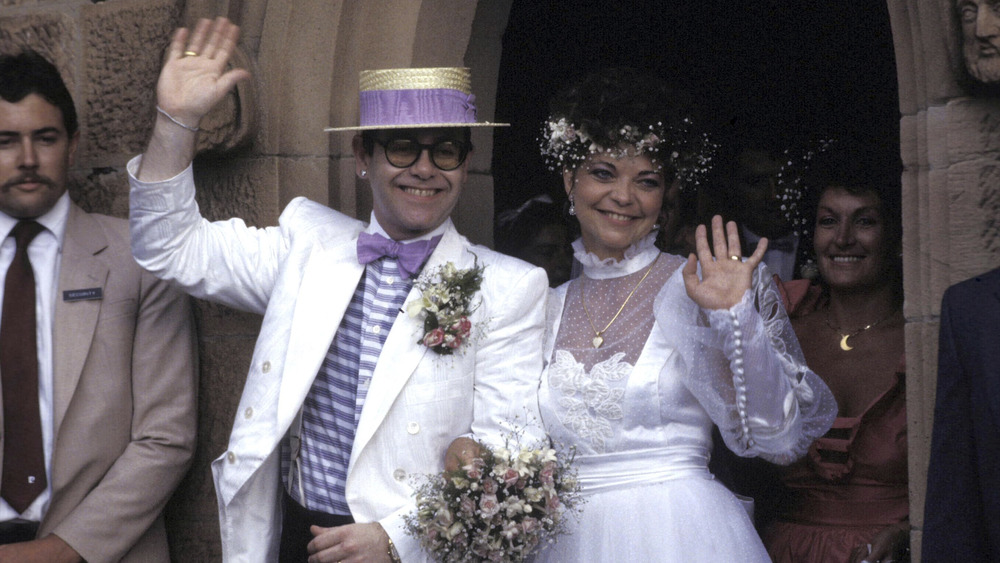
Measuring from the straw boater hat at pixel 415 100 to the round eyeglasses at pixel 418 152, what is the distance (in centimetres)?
5

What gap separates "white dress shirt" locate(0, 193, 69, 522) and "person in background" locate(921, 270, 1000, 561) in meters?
2.34

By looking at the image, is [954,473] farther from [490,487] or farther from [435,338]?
[435,338]

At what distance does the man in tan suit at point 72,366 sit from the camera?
3164 millimetres

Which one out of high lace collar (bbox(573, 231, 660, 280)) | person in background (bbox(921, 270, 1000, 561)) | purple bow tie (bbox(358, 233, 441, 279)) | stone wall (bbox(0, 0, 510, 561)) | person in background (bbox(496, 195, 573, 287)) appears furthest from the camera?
person in background (bbox(496, 195, 573, 287))

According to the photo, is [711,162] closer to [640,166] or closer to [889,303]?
[640,166]

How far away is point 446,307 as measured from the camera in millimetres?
Result: 2842

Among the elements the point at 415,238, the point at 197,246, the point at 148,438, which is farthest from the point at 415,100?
the point at 148,438

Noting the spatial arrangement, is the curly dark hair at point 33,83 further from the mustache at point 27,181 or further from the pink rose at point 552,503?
the pink rose at point 552,503

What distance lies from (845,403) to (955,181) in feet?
2.61

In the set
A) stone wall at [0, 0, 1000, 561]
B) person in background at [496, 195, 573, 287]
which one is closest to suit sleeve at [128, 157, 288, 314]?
stone wall at [0, 0, 1000, 561]

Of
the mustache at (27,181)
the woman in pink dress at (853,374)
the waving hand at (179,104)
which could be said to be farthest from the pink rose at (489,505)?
the mustache at (27,181)

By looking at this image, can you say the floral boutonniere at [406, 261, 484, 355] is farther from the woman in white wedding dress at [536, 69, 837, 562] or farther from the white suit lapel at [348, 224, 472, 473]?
the woman in white wedding dress at [536, 69, 837, 562]

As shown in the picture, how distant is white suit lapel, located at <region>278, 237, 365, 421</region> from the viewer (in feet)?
9.23

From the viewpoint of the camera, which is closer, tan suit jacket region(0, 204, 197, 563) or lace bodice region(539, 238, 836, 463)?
lace bodice region(539, 238, 836, 463)
